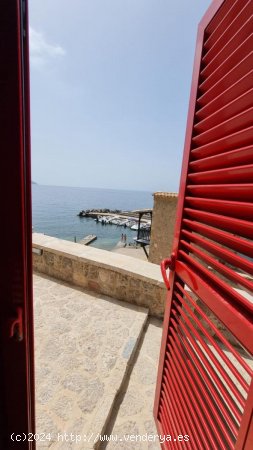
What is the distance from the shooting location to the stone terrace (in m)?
1.68

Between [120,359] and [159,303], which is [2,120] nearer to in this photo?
[120,359]

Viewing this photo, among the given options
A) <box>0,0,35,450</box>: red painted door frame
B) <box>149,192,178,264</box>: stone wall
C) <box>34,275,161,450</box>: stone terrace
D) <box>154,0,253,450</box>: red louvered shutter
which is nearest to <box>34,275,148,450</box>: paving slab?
<box>34,275,161,450</box>: stone terrace

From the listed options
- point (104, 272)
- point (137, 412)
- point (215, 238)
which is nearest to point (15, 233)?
point (215, 238)

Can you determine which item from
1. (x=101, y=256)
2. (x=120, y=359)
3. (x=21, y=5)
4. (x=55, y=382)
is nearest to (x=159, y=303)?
(x=120, y=359)

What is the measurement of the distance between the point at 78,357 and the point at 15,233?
2.15 metres

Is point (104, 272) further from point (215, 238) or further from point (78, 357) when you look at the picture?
point (215, 238)

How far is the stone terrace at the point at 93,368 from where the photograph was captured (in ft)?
5.52

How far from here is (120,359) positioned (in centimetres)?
229

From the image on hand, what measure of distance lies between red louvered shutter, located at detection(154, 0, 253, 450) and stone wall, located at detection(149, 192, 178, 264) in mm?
8261

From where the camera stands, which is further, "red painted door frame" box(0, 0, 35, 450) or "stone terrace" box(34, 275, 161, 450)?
"stone terrace" box(34, 275, 161, 450)

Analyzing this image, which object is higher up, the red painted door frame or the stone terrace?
the red painted door frame

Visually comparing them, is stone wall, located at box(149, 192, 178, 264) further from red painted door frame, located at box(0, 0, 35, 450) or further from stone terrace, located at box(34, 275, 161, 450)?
red painted door frame, located at box(0, 0, 35, 450)

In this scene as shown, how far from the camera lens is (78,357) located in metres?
2.31

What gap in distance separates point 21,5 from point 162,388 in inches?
92.8
